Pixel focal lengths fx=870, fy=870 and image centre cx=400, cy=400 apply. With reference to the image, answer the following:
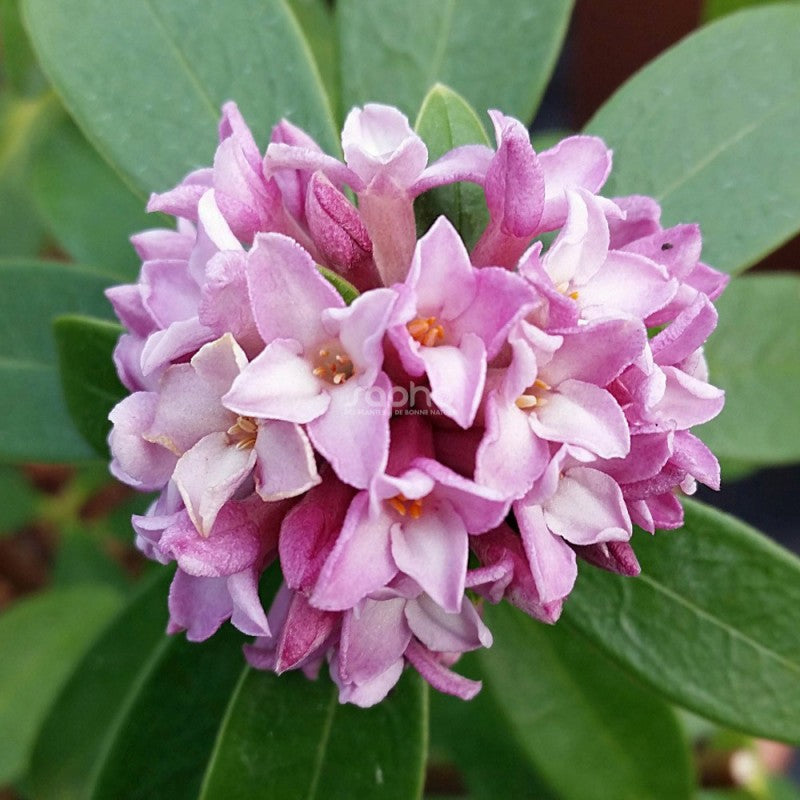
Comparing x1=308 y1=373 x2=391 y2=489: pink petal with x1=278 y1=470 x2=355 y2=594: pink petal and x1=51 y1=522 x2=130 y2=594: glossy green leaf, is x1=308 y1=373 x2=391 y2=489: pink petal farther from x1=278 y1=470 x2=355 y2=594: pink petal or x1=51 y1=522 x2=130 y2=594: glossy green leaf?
x1=51 y1=522 x2=130 y2=594: glossy green leaf

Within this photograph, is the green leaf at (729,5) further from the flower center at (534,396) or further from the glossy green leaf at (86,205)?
the flower center at (534,396)

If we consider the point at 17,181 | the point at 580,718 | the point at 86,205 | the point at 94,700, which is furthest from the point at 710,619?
the point at 17,181

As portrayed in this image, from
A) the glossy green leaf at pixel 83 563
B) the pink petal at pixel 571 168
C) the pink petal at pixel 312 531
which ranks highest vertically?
the pink petal at pixel 571 168

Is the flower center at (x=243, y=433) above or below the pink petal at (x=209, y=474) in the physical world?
above

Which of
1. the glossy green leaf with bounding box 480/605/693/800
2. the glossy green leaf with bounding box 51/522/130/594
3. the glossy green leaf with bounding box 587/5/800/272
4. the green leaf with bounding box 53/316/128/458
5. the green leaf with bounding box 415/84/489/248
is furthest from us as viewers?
the glossy green leaf with bounding box 51/522/130/594

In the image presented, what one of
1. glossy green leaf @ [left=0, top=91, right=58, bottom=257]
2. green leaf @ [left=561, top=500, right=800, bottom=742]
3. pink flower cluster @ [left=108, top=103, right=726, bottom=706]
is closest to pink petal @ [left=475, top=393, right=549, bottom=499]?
pink flower cluster @ [left=108, top=103, right=726, bottom=706]

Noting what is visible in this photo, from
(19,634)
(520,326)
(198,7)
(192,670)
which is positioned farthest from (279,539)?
(19,634)

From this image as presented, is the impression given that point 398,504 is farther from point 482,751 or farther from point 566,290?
point 482,751

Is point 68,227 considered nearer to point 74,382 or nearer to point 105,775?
point 74,382

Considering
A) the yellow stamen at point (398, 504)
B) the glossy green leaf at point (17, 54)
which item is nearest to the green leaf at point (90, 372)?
the yellow stamen at point (398, 504)
